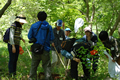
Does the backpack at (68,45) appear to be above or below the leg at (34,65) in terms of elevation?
above

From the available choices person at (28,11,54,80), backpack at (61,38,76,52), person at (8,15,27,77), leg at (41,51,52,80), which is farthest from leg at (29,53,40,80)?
backpack at (61,38,76,52)

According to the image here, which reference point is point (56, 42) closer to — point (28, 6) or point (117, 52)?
point (117, 52)

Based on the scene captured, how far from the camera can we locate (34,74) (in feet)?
12.0

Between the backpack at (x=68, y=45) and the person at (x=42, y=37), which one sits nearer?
the person at (x=42, y=37)

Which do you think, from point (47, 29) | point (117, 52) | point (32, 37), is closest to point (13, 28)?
point (32, 37)

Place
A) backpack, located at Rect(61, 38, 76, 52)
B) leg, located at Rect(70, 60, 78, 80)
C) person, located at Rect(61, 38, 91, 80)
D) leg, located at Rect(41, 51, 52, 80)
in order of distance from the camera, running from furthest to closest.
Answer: backpack, located at Rect(61, 38, 76, 52)
leg, located at Rect(70, 60, 78, 80)
leg, located at Rect(41, 51, 52, 80)
person, located at Rect(61, 38, 91, 80)

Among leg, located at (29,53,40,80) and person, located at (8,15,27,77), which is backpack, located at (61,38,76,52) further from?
person, located at (8,15,27,77)

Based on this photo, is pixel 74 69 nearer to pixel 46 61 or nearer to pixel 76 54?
pixel 76 54

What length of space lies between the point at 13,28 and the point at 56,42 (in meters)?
1.79

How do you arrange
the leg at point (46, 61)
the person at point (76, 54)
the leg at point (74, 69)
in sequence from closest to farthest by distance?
the person at point (76, 54) < the leg at point (46, 61) < the leg at point (74, 69)

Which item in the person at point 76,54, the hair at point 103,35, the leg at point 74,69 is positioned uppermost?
the hair at point 103,35

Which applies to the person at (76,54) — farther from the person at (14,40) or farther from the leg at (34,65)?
the person at (14,40)

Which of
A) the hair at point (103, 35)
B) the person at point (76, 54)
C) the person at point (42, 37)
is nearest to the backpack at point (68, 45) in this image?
the person at point (76, 54)

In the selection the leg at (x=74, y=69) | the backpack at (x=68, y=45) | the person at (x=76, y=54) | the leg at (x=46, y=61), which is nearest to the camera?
the person at (x=76, y=54)
